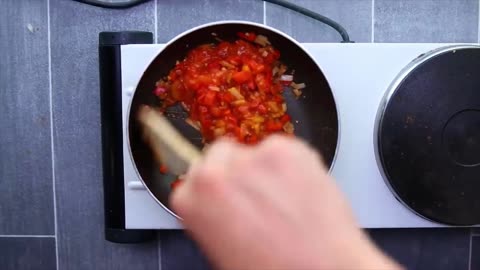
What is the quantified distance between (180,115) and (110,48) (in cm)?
19

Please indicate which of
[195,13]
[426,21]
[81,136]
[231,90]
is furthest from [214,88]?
[426,21]

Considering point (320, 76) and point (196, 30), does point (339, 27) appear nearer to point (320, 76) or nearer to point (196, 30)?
point (320, 76)

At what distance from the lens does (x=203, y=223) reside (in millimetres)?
358

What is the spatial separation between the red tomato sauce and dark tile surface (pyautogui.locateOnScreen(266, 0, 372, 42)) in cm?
17

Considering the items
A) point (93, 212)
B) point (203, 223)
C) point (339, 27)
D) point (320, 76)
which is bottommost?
point (93, 212)

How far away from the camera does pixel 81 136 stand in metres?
0.95

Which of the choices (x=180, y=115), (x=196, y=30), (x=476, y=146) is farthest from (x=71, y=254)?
(x=476, y=146)

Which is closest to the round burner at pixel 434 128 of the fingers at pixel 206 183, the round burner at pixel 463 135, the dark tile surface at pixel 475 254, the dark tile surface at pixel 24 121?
the round burner at pixel 463 135

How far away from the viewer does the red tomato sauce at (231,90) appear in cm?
75

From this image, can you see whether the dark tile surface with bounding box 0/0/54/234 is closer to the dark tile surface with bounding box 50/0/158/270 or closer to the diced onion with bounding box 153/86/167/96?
the dark tile surface with bounding box 50/0/158/270

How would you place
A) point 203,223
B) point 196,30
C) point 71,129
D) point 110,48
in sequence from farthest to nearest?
1. point 71,129
2. point 110,48
3. point 196,30
4. point 203,223

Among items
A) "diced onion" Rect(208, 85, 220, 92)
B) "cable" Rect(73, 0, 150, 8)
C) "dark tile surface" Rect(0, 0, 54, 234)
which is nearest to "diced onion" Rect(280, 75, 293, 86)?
"diced onion" Rect(208, 85, 220, 92)

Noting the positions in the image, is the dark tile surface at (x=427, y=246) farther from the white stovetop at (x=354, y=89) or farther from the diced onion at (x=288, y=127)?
the diced onion at (x=288, y=127)

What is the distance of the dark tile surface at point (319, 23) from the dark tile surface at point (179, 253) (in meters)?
0.44
